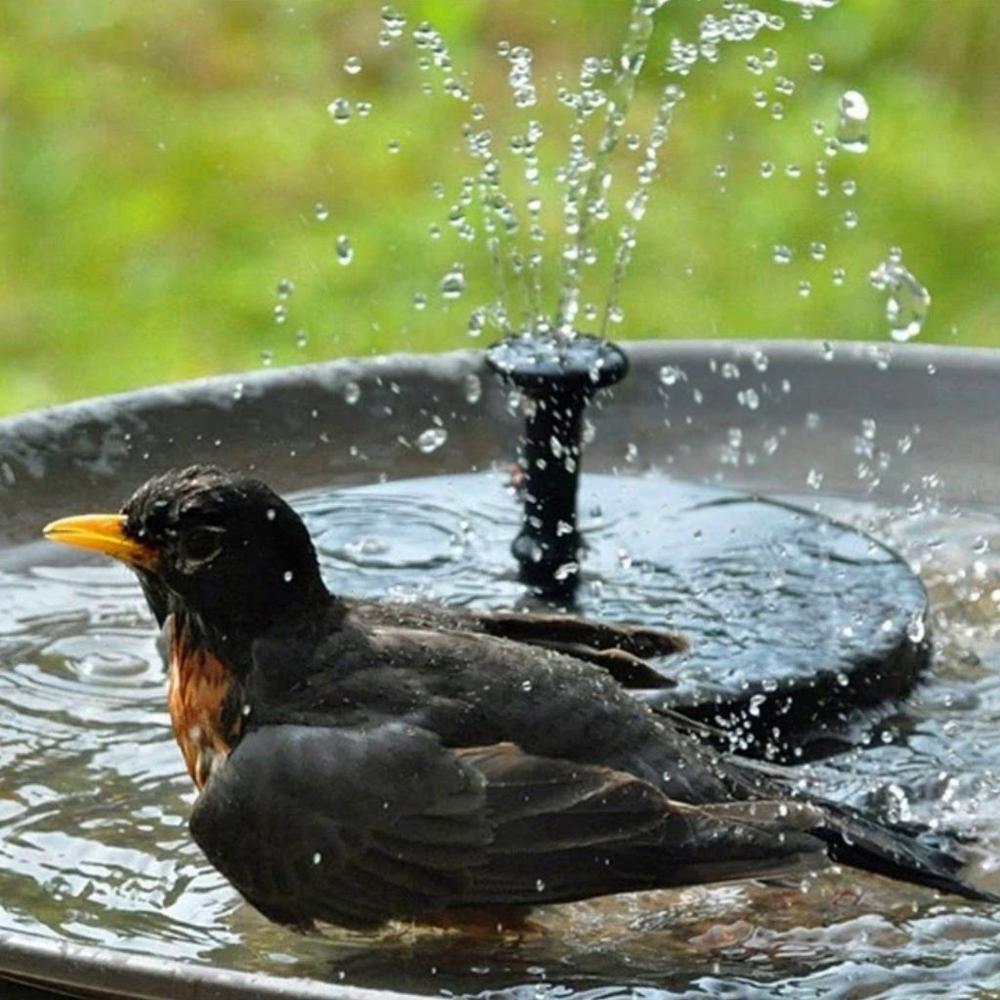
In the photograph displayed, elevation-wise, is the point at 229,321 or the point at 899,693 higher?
the point at 229,321

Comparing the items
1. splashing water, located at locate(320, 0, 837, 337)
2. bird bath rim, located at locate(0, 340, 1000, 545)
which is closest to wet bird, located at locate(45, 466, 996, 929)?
bird bath rim, located at locate(0, 340, 1000, 545)

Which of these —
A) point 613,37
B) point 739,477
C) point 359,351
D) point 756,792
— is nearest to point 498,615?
point 756,792

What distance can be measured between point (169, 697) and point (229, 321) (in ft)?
14.1

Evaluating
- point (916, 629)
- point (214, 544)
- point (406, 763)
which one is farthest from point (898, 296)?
point (406, 763)

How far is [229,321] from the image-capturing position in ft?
25.1

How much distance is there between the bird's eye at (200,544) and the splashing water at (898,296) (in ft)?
7.18

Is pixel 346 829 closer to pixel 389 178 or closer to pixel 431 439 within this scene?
pixel 431 439

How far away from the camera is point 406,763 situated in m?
3.16

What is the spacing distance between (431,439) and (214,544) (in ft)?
4.75

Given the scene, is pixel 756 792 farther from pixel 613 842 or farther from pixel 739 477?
pixel 739 477

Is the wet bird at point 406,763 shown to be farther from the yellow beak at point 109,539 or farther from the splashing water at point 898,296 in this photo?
the splashing water at point 898,296

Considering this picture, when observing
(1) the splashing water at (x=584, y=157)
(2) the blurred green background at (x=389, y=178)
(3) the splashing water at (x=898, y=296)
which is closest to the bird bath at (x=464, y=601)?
(3) the splashing water at (x=898, y=296)

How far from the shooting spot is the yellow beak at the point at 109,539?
132 inches

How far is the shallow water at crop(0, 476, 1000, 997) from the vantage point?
3.11 m
